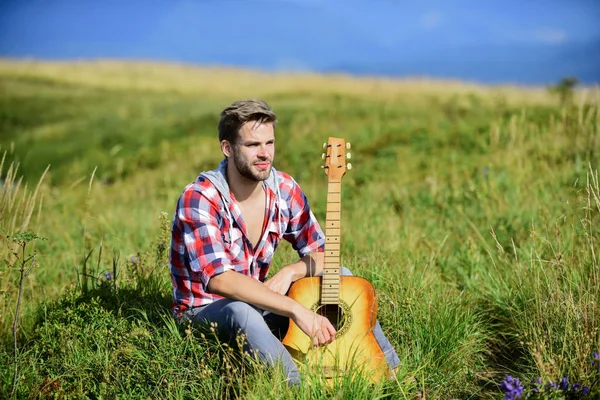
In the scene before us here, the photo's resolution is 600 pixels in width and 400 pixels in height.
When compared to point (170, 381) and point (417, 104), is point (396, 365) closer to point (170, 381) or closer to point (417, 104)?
point (170, 381)

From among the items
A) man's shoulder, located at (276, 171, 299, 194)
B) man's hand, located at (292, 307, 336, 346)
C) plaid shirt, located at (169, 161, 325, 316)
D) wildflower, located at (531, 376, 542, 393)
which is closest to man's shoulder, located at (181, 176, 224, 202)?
plaid shirt, located at (169, 161, 325, 316)

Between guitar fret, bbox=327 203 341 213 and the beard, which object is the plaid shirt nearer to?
the beard

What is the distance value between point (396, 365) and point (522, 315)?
1010 mm

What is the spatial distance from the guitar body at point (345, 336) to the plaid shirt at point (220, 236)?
37 cm

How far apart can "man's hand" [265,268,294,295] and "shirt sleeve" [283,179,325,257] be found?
0.29 meters

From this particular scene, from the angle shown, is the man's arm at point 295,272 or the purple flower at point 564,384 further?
the man's arm at point 295,272

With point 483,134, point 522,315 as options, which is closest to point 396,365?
point 522,315

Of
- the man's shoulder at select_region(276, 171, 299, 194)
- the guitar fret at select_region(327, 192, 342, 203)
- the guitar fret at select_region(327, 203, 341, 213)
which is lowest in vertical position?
the guitar fret at select_region(327, 203, 341, 213)

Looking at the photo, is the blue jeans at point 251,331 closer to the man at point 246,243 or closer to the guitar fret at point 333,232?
the man at point 246,243

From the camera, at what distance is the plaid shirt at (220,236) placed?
3504 millimetres

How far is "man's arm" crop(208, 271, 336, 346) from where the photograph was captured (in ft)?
10.8

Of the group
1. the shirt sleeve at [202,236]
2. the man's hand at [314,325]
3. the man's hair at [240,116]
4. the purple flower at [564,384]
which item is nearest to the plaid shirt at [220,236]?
the shirt sleeve at [202,236]

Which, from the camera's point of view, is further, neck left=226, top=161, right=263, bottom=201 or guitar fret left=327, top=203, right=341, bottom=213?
neck left=226, top=161, right=263, bottom=201

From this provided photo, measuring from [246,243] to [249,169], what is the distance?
45cm
